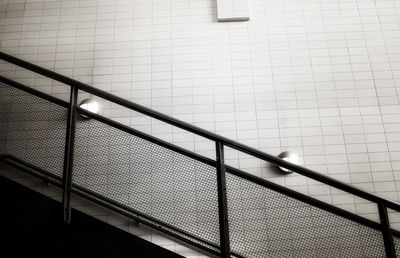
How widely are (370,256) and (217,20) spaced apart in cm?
323

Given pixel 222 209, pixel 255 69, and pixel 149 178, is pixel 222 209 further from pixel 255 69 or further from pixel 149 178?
pixel 255 69

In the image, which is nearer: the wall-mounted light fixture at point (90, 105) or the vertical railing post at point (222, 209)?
the vertical railing post at point (222, 209)

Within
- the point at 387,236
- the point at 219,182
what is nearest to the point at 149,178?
the point at 219,182

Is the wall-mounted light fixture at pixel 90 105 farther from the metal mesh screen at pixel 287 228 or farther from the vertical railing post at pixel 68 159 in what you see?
the metal mesh screen at pixel 287 228

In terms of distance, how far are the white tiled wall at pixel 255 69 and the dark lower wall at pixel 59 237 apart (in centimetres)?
192

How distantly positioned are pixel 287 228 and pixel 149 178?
35.6 inches

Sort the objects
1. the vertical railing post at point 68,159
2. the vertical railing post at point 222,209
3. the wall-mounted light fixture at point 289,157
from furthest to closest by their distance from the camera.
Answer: the wall-mounted light fixture at point 289,157 < the vertical railing post at point 68,159 < the vertical railing post at point 222,209

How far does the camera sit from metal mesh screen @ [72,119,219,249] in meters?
2.29

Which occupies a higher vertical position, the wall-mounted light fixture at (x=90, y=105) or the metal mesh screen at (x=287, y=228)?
the wall-mounted light fixture at (x=90, y=105)

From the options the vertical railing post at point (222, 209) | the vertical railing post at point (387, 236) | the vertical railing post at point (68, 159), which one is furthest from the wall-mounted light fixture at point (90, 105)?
the vertical railing post at point (387, 236)

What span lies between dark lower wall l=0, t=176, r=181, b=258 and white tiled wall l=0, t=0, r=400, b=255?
6.30 feet

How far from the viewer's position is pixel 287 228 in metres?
2.31

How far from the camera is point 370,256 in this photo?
218cm

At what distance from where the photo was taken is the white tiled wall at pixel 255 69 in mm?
4086
